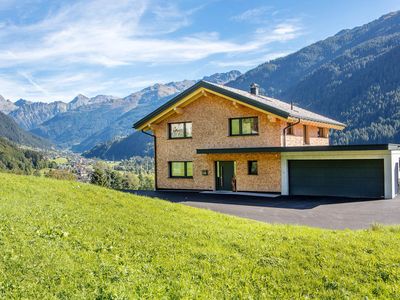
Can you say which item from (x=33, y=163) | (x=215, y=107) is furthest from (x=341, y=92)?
(x=215, y=107)

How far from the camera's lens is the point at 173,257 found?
7508 mm

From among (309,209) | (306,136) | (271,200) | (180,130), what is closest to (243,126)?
(180,130)

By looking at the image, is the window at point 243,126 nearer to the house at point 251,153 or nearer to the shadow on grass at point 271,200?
the house at point 251,153

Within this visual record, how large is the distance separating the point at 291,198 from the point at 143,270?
1476 cm

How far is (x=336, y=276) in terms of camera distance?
6855mm

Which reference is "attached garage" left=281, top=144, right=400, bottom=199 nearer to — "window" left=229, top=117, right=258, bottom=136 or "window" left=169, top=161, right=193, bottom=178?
"window" left=229, top=117, right=258, bottom=136

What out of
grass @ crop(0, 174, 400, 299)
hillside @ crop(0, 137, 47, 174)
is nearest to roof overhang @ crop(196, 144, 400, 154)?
grass @ crop(0, 174, 400, 299)

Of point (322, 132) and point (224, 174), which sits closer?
point (224, 174)

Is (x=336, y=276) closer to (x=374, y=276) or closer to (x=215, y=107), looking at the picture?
(x=374, y=276)

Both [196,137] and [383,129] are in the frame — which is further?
[383,129]

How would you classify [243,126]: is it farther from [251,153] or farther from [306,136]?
[306,136]

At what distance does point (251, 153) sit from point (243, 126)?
1875 millimetres

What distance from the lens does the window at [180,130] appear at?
2567 centimetres

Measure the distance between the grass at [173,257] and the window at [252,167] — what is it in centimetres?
1215
